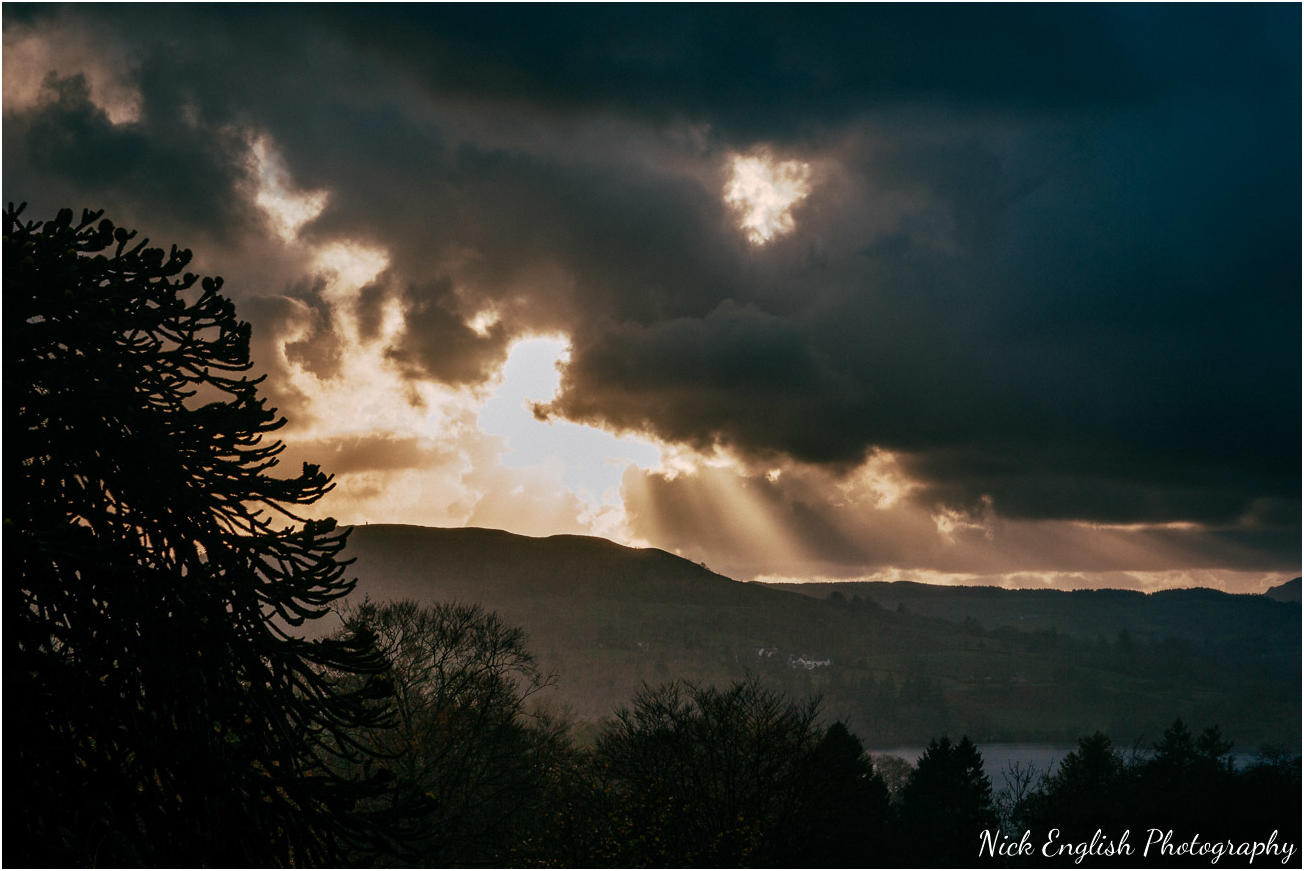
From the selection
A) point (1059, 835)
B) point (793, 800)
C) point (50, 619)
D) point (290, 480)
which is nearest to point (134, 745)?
point (50, 619)

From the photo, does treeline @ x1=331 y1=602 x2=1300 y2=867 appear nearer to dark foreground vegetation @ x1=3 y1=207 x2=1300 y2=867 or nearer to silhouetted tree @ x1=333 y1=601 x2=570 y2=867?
silhouetted tree @ x1=333 y1=601 x2=570 y2=867

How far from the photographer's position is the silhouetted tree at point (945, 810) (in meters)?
37.5

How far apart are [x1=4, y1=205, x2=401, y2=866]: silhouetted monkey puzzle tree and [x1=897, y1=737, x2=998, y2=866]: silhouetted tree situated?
34.4 meters

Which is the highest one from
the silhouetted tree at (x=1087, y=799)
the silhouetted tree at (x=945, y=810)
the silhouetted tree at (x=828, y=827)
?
the silhouetted tree at (x=828, y=827)

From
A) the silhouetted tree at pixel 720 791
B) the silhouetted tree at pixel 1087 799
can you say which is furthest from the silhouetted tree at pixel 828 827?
the silhouetted tree at pixel 1087 799

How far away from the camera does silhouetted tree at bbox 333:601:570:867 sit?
83.9 ft

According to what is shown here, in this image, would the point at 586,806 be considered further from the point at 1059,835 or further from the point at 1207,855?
the point at 1207,855

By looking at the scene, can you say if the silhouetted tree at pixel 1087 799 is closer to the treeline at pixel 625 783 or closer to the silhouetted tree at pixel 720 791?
the treeline at pixel 625 783

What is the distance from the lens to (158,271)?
9242mm

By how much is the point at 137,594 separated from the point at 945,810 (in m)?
49.1

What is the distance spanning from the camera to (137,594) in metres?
8.02

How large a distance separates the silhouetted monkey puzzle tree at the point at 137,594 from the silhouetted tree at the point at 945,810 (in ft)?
113

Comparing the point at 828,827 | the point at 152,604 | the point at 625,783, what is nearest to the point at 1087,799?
the point at 828,827

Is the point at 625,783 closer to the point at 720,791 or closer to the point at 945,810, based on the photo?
the point at 720,791
